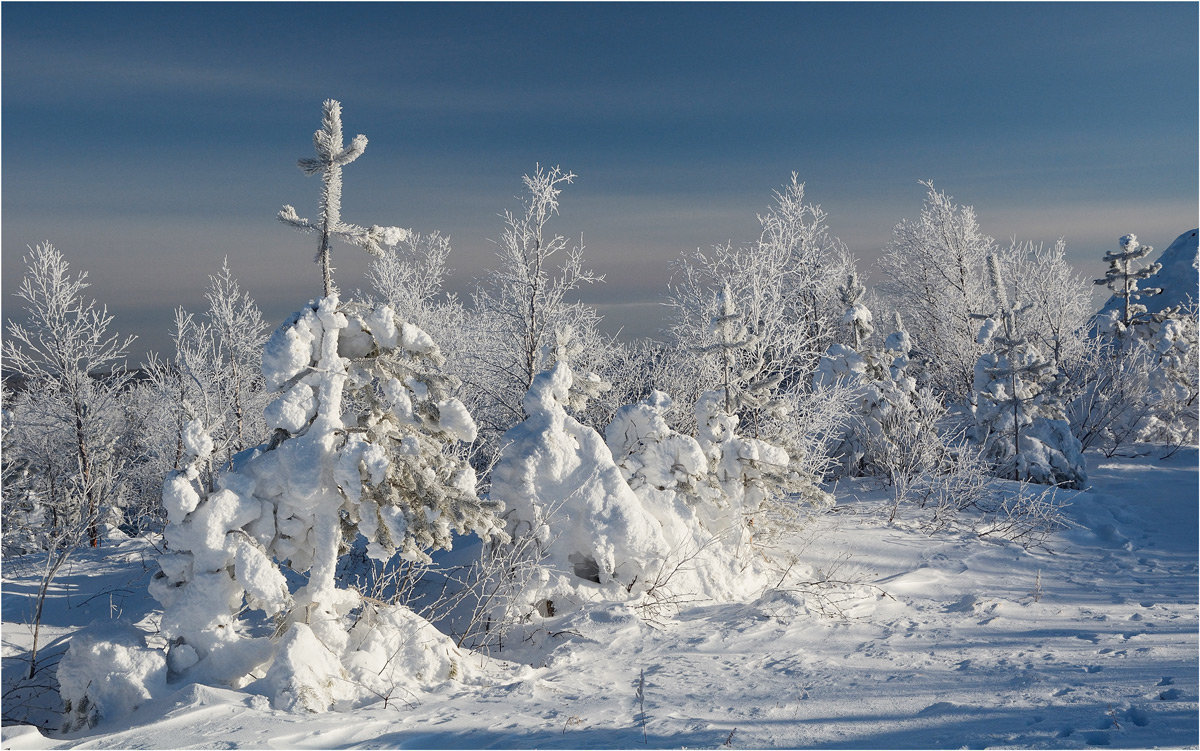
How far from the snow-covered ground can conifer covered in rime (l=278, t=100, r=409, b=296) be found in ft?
9.58

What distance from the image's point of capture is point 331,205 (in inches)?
216

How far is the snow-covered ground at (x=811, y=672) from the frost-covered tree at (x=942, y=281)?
1507 cm

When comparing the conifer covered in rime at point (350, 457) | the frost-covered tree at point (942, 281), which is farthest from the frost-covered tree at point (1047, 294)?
the conifer covered in rime at point (350, 457)

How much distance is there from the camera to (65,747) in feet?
13.2

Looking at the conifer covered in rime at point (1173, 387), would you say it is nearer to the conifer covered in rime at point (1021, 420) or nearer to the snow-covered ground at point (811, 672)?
the conifer covered in rime at point (1021, 420)

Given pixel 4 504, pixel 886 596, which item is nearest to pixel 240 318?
pixel 4 504

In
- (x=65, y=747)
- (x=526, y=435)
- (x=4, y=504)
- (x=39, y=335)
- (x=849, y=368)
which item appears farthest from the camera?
(x=4, y=504)

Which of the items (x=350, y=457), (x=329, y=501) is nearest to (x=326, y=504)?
(x=329, y=501)

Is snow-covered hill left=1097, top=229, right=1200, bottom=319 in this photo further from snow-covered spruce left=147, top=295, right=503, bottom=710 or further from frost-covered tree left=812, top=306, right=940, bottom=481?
snow-covered spruce left=147, top=295, right=503, bottom=710

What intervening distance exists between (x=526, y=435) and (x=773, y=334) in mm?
8491

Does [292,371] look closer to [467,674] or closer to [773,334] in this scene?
[467,674]

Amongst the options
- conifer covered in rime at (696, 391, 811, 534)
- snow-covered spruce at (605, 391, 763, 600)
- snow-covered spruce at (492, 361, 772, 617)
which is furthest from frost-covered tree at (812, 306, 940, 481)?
snow-covered spruce at (492, 361, 772, 617)

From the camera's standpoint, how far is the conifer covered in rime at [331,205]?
5.44 m

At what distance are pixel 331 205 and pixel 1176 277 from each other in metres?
34.2
